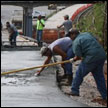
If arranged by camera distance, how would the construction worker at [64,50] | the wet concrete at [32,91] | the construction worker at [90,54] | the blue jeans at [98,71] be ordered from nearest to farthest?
the wet concrete at [32,91], the construction worker at [90,54], the blue jeans at [98,71], the construction worker at [64,50]

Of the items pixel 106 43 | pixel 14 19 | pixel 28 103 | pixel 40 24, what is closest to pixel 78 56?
pixel 28 103

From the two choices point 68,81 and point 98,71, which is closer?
point 98,71

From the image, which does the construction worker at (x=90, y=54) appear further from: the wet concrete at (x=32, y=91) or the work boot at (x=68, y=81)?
the work boot at (x=68, y=81)

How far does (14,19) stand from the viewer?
50.7 m

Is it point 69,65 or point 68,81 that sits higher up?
point 69,65

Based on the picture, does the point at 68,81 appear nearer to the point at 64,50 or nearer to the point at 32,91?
the point at 64,50

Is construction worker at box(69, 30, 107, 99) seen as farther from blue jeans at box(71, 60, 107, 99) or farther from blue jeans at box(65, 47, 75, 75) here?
blue jeans at box(65, 47, 75, 75)

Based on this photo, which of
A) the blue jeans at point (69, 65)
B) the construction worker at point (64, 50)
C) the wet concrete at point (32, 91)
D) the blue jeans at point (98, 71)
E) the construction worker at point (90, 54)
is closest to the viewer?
the wet concrete at point (32, 91)

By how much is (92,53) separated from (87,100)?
3.46 ft

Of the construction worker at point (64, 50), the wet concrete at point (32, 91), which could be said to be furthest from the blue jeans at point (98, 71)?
the construction worker at point (64, 50)

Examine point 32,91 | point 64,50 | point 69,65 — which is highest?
point 64,50

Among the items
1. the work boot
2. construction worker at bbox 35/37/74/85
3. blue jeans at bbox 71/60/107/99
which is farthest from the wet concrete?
blue jeans at bbox 71/60/107/99

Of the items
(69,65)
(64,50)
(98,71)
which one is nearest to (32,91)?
(98,71)

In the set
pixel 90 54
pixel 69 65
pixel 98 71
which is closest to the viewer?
pixel 90 54
